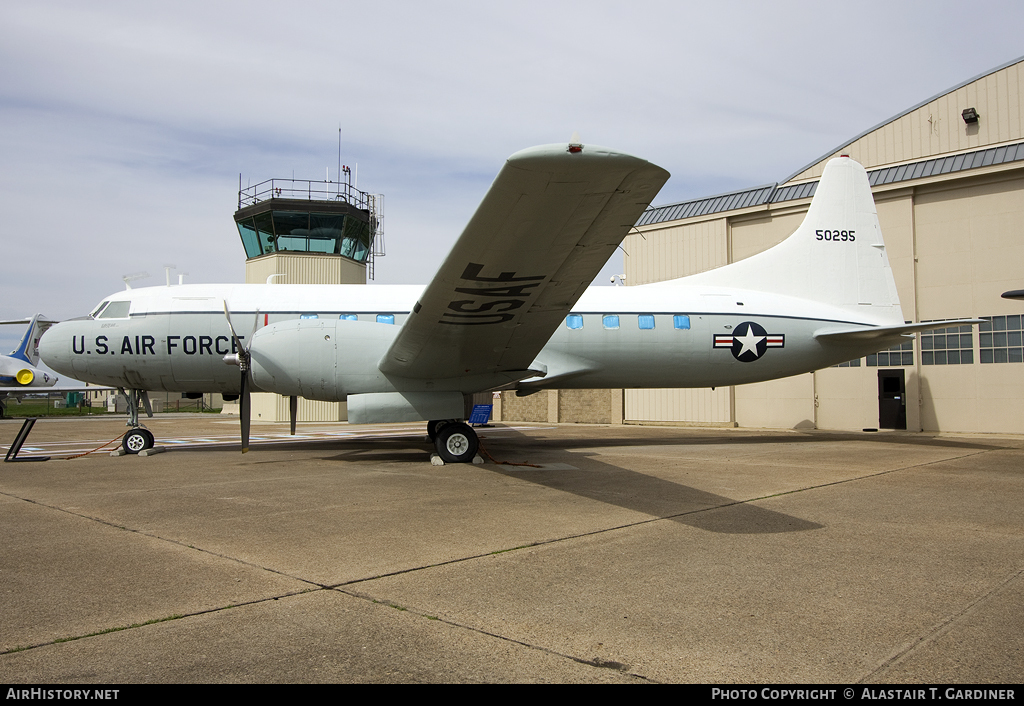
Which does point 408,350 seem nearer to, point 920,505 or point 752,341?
point 920,505

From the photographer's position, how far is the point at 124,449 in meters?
13.1

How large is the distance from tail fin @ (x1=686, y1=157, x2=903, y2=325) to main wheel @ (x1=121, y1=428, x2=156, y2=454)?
41.9 ft

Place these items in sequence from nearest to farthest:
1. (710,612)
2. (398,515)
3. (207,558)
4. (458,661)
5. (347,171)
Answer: (458,661)
(710,612)
(207,558)
(398,515)
(347,171)

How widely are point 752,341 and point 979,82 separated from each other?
43.1ft

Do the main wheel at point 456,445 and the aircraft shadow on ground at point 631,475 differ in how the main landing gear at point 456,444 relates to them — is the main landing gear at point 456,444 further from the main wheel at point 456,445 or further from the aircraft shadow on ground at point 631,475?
the aircraft shadow on ground at point 631,475

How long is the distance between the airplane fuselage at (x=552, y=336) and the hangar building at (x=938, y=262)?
6271 mm

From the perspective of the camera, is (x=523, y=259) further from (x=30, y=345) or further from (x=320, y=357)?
(x=30, y=345)

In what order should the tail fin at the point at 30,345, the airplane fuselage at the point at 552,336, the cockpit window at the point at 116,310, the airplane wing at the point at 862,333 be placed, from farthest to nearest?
the tail fin at the point at 30,345 → the airplane wing at the point at 862,333 → the cockpit window at the point at 116,310 → the airplane fuselage at the point at 552,336

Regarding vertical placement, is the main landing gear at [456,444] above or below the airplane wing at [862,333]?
below

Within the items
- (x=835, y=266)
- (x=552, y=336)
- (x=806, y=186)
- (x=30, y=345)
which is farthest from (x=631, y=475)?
(x=30, y=345)

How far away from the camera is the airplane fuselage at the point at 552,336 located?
1301 centimetres

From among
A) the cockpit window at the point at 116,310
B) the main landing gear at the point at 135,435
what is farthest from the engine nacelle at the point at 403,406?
the cockpit window at the point at 116,310

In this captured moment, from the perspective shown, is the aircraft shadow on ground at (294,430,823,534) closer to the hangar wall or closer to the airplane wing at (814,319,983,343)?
the airplane wing at (814,319,983,343)
